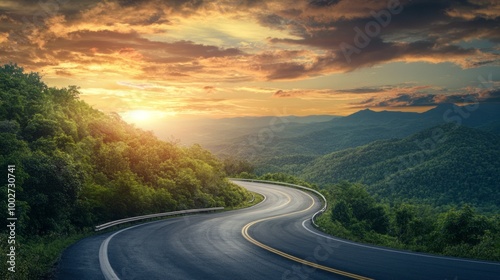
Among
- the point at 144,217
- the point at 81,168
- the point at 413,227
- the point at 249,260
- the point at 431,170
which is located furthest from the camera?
the point at 431,170

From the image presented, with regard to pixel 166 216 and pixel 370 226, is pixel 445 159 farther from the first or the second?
pixel 166 216

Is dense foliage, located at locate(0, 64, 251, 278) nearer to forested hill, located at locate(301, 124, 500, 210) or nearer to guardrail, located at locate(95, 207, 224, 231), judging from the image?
guardrail, located at locate(95, 207, 224, 231)

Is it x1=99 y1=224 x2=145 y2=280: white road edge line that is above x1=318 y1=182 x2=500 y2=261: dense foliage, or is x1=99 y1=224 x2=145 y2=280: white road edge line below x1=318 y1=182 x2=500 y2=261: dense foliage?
above

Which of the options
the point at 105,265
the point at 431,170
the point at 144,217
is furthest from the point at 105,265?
the point at 431,170

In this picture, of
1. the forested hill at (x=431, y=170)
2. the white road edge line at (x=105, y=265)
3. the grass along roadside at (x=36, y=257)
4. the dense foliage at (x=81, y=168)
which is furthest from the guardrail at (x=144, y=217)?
the forested hill at (x=431, y=170)

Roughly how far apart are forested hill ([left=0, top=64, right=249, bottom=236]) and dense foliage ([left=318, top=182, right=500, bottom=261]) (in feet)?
43.3

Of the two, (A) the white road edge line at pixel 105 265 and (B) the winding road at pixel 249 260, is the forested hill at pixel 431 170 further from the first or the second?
(A) the white road edge line at pixel 105 265

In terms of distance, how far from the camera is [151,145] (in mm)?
39781

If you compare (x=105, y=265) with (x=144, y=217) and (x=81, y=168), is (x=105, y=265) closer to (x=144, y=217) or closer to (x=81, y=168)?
(x=81, y=168)

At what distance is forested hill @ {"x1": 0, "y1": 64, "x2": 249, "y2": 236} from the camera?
18672 millimetres

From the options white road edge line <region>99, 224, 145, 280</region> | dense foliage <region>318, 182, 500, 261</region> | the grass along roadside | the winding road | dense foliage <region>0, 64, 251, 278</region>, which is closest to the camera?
the grass along roadside

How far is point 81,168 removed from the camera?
22.3 meters

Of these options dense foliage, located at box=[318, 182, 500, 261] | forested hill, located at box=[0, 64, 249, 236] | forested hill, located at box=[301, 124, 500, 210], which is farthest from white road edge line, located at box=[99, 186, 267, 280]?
forested hill, located at box=[301, 124, 500, 210]

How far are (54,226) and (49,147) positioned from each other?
9557 mm
